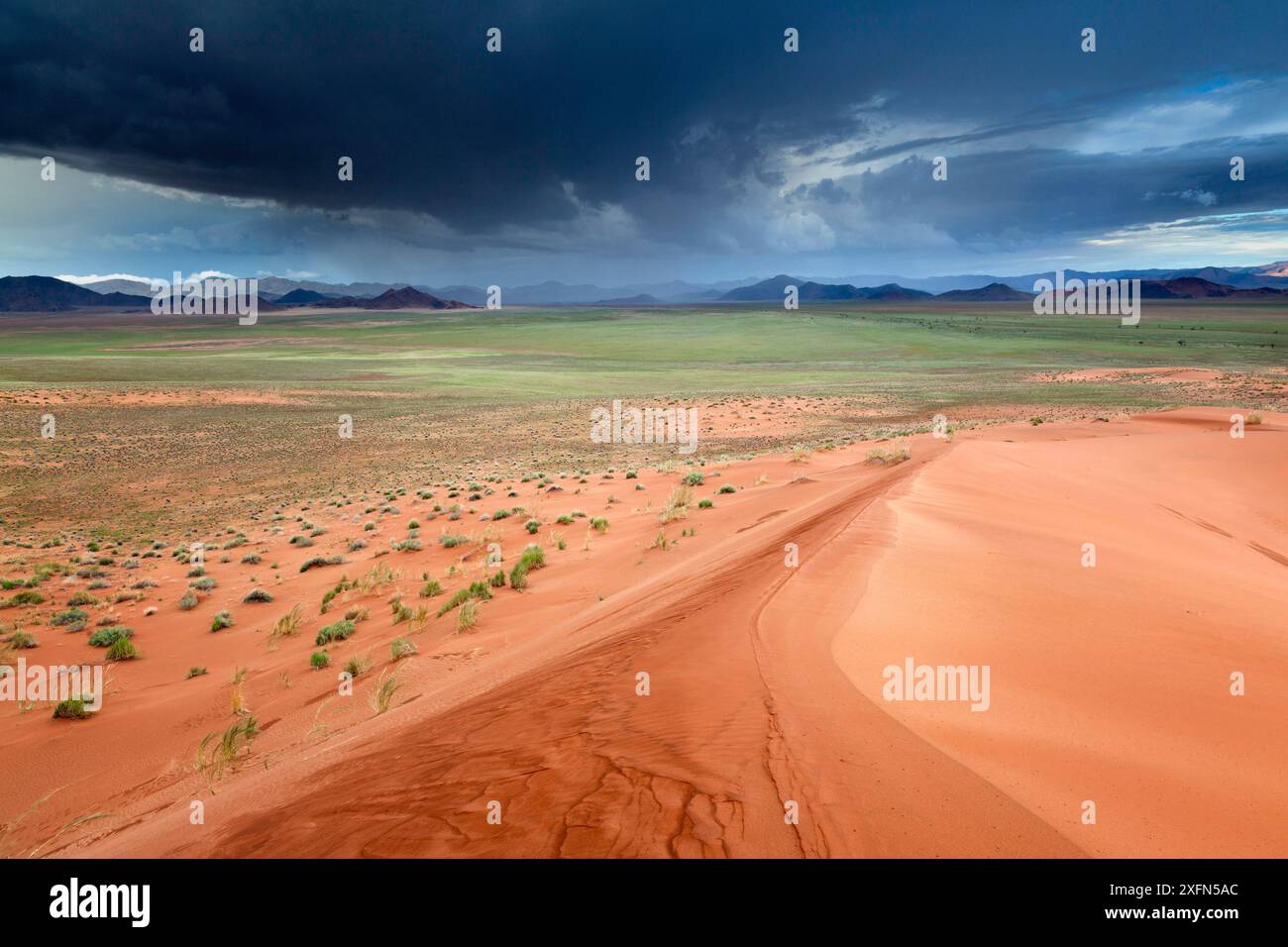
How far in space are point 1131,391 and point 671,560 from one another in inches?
1749

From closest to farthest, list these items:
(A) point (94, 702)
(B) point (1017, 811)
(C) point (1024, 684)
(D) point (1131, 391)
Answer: (B) point (1017, 811) → (C) point (1024, 684) → (A) point (94, 702) → (D) point (1131, 391)

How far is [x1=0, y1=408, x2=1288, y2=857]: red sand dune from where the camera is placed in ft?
11.2

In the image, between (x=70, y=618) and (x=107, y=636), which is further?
(x=70, y=618)

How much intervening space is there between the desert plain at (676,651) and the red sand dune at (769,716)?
3cm

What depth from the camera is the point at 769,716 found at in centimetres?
435

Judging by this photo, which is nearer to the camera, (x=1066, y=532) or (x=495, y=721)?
(x=495, y=721)

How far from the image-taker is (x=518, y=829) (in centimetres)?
340

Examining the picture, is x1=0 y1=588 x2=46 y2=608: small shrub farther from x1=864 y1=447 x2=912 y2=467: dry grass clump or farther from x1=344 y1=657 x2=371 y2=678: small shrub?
x1=864 y1=447 x2=912 y2=467: dry grass clump

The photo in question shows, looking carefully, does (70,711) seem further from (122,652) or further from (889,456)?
(889,456)

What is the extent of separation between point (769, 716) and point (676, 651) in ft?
5.24

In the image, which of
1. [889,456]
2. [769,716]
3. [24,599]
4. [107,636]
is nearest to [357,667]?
[107,636]

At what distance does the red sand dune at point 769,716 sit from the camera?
341cm
